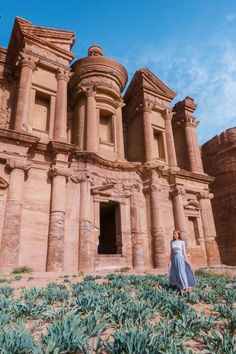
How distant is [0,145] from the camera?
42.3 ft

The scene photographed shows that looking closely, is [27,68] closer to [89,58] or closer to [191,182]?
[89,58]

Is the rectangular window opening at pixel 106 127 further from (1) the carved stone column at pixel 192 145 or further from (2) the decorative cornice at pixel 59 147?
(1) the carved stone column at pixel 192 145

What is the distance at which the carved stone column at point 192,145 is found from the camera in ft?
68.2

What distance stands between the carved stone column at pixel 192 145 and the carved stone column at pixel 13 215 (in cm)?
1318

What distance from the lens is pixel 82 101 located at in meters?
18.3

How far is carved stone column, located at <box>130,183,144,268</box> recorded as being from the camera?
14.6 metres

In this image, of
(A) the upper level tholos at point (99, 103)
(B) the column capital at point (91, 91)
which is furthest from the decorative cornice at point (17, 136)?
(B) the column capital at point (91, 91)

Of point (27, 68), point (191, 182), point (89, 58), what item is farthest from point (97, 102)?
point (191, 182)

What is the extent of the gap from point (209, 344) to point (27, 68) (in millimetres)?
16898

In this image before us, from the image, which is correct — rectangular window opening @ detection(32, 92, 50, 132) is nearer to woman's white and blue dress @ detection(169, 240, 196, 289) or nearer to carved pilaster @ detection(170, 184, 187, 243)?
carved pilaster @ detection(170, 184, 187, 243)

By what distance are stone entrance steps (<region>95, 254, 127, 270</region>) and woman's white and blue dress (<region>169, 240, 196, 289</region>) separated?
25.1ft

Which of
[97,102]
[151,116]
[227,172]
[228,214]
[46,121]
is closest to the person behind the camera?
[46,121]

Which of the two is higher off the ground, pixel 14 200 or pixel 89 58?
pixel 89 58

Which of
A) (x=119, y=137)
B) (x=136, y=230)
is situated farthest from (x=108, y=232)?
(x=119, y=137)
